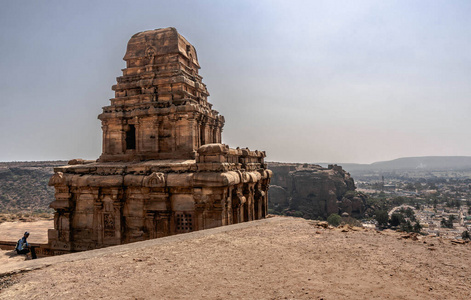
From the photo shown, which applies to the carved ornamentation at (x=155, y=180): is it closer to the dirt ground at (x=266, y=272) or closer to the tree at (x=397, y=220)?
the dirt ground at (x=266, y=272)

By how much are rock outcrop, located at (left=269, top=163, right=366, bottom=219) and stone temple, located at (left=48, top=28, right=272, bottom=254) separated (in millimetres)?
53182

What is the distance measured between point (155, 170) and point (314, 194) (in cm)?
6279

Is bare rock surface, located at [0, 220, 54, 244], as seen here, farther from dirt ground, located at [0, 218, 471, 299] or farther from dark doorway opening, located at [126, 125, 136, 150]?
dirt ground, located at [0, 218, 471, 299]

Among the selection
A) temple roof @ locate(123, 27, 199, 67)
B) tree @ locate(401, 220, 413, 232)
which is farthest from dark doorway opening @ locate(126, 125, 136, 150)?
tree @ locate(401, 220, 413, 232)

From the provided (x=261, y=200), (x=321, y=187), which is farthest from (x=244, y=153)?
(x=321, y=187)

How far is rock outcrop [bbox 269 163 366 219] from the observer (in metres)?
66.3

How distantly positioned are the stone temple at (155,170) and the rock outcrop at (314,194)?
174 feet

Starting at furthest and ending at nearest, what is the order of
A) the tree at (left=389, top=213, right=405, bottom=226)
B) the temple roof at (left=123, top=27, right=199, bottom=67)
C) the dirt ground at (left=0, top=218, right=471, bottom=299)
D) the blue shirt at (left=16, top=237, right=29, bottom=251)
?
the tree at (left=389, top=213, right=405, bottom=226) < the temple roof at (left=123, top=27, right=199, bottom=67) < the blue shirt at (left=16, top=237, right=29, bottom=251) < the dirt ground at (left=0, top=218, right=471, bottom=299)

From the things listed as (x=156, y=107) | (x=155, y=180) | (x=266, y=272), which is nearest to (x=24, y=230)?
(x=156, y=107)

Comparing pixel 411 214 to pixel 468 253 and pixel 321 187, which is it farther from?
pixel 468 253

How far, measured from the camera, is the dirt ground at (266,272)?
4176 millimetres

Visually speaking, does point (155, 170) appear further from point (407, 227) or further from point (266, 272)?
point (407, 227)

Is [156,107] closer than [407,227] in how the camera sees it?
Yes

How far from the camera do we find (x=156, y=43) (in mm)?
16547
